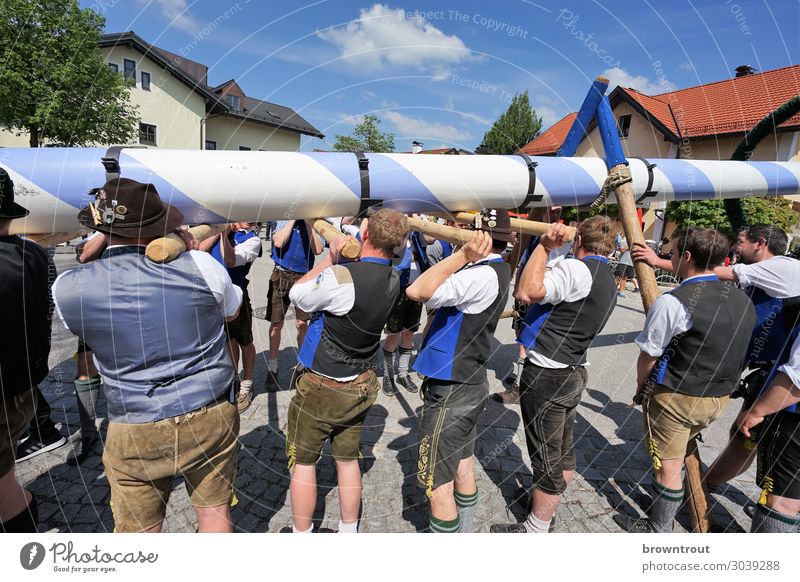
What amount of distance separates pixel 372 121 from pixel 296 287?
1362mm

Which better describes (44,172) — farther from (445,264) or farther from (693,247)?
(693,247)

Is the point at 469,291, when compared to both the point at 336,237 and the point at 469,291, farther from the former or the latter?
the point at 336,237

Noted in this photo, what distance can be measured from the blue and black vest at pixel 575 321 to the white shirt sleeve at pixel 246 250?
2.71 metres

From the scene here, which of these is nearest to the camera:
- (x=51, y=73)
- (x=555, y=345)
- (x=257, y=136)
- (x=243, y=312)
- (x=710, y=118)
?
(x=555, y=345)

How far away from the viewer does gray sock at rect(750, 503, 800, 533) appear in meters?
2.42

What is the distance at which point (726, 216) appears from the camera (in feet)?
31.4

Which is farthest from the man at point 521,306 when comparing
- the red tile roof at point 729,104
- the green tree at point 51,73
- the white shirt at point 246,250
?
the green tree at point 51,73

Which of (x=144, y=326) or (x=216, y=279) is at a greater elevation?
(x=216, y=279)

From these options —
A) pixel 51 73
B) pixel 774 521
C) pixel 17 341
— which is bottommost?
pixel 774 521

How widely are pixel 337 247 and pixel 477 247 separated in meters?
0.81

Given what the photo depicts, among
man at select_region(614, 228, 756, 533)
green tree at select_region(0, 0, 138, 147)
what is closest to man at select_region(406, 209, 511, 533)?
man at select_region(614, 228, 756, 533)

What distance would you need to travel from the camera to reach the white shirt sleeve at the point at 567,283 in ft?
8.43

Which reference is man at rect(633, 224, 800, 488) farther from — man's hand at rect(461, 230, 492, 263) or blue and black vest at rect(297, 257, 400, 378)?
blue and black vest at rect(297, 257, 400, 378)

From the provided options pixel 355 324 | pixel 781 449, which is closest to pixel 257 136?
pixel 355 324
